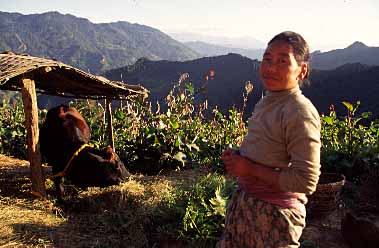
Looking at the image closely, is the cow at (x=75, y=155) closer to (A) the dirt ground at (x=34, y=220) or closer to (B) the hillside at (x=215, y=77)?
(A) the dirt ground at (x=34, y=220)

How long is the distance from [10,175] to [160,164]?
7.81 ft

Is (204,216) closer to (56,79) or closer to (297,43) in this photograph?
A: (297,43)

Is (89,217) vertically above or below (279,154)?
below

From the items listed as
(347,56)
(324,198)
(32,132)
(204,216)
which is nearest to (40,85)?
(32,132)

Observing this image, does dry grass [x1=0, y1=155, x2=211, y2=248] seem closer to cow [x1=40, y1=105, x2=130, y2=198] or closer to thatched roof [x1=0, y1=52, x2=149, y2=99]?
cow [x1=40, y1=105, x2=130, y2=198]

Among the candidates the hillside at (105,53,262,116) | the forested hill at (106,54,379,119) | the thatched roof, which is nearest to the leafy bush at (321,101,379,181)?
the forested hill at (106,54,379,119)

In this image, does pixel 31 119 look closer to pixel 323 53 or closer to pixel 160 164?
A: pixel 160 164

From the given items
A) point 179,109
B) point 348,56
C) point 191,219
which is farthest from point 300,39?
point 348,56

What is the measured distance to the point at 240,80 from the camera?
75062mm

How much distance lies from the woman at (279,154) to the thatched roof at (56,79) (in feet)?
9.90

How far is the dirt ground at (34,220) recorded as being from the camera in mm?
4188

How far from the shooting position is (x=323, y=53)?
11262cm

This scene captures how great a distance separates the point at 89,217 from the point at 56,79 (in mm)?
2209

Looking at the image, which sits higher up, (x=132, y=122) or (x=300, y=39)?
(x=300, y=39)
